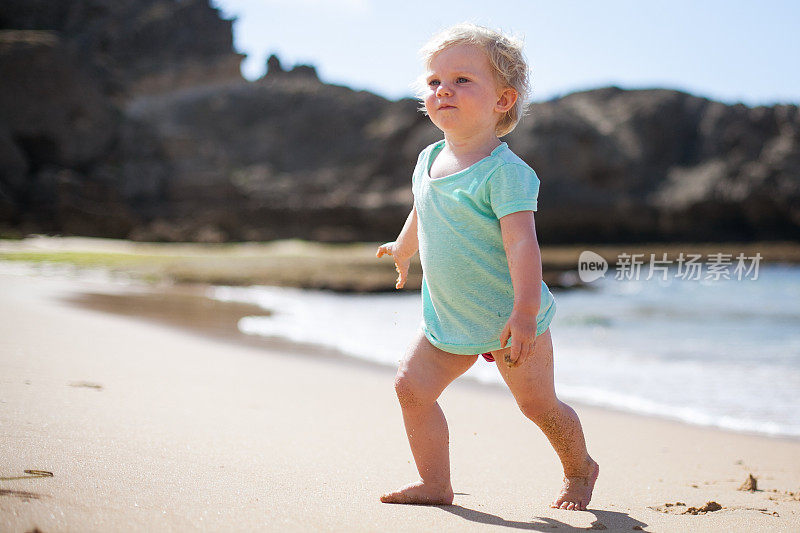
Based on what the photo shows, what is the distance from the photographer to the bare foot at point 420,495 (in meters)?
1.96

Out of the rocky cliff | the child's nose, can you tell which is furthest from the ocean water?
the rocky cliff

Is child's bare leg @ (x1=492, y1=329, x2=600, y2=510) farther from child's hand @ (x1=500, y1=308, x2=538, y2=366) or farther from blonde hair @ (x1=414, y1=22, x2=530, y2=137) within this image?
blonde hair @ (x1=414, y1=22, x2=530, y2=137)

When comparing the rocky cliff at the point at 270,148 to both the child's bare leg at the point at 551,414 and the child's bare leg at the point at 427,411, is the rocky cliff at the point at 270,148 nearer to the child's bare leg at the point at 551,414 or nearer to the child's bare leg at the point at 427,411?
the child's bare leg at the point at 427,411

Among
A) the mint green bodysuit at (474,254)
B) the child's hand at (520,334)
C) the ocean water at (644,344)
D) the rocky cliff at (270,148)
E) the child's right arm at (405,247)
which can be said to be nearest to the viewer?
the child's hand at (520,334)

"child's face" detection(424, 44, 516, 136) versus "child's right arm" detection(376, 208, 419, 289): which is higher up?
"child's face" detection(424, 44, 516, 136)

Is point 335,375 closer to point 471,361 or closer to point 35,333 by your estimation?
point 35,333

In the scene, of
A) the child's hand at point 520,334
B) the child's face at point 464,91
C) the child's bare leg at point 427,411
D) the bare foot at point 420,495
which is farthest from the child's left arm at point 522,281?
the bare foot at point 420,495

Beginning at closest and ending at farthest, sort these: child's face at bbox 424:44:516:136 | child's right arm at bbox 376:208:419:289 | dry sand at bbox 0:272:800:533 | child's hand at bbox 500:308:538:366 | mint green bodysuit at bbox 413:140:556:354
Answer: dry sand at bbox 0:272:800:533 < child's hand at bbox 500:308:538:366 < mint green bodysuit at bbox 413:140:556:354 < child's face at bbox 424:44:516:136 < child's right arm at bbox 376:208:419:289

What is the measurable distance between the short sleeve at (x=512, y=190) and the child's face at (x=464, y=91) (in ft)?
0.66

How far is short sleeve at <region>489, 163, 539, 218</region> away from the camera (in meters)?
1.88

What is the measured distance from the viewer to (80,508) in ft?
5.05

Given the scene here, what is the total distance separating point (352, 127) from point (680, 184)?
70.6 ft

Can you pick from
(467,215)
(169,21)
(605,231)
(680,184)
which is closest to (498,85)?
(467,215)

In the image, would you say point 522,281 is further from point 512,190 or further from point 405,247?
point 405,247
